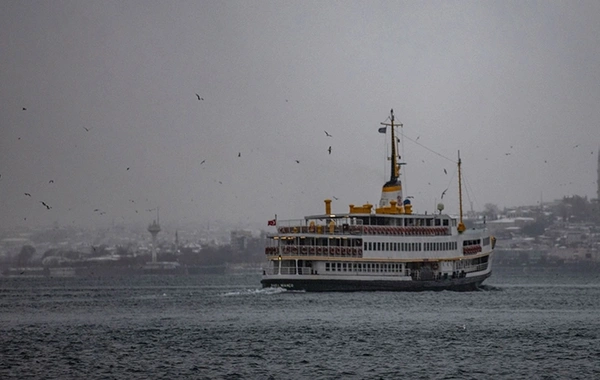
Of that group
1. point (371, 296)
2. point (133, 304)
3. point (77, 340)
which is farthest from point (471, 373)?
point (133, 304)

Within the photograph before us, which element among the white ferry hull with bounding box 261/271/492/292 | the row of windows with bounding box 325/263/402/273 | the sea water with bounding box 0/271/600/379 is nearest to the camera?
the sea water with bounding box 0/271/600/379

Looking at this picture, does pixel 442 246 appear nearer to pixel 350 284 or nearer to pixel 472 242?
pixel 472 242

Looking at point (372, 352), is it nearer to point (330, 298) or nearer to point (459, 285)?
point (330, 298)

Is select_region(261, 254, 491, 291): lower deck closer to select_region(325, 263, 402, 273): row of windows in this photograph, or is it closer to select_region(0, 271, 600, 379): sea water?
select_region(325, 263, 402, 273): row of windows

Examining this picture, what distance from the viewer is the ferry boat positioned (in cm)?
9475

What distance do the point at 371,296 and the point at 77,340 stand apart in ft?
114

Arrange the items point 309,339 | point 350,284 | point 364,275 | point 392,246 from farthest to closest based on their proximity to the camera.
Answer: point 392,246
point 364,275
point 350,284
point 309,339

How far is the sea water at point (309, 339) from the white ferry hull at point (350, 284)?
360cm

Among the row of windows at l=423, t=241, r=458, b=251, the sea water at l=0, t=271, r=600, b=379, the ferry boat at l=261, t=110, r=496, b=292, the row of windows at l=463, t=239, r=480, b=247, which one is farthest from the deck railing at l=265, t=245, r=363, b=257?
the row of windows at l=463, t=239, r=480, b=247

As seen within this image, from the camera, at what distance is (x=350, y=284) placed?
95.2 m

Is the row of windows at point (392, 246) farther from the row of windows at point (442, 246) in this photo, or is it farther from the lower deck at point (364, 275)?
the lower deck at point (364, 275)

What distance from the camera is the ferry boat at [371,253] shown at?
94.8 meters

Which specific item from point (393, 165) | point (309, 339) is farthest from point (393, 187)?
point (309, 339)

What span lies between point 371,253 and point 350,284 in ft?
11.2
